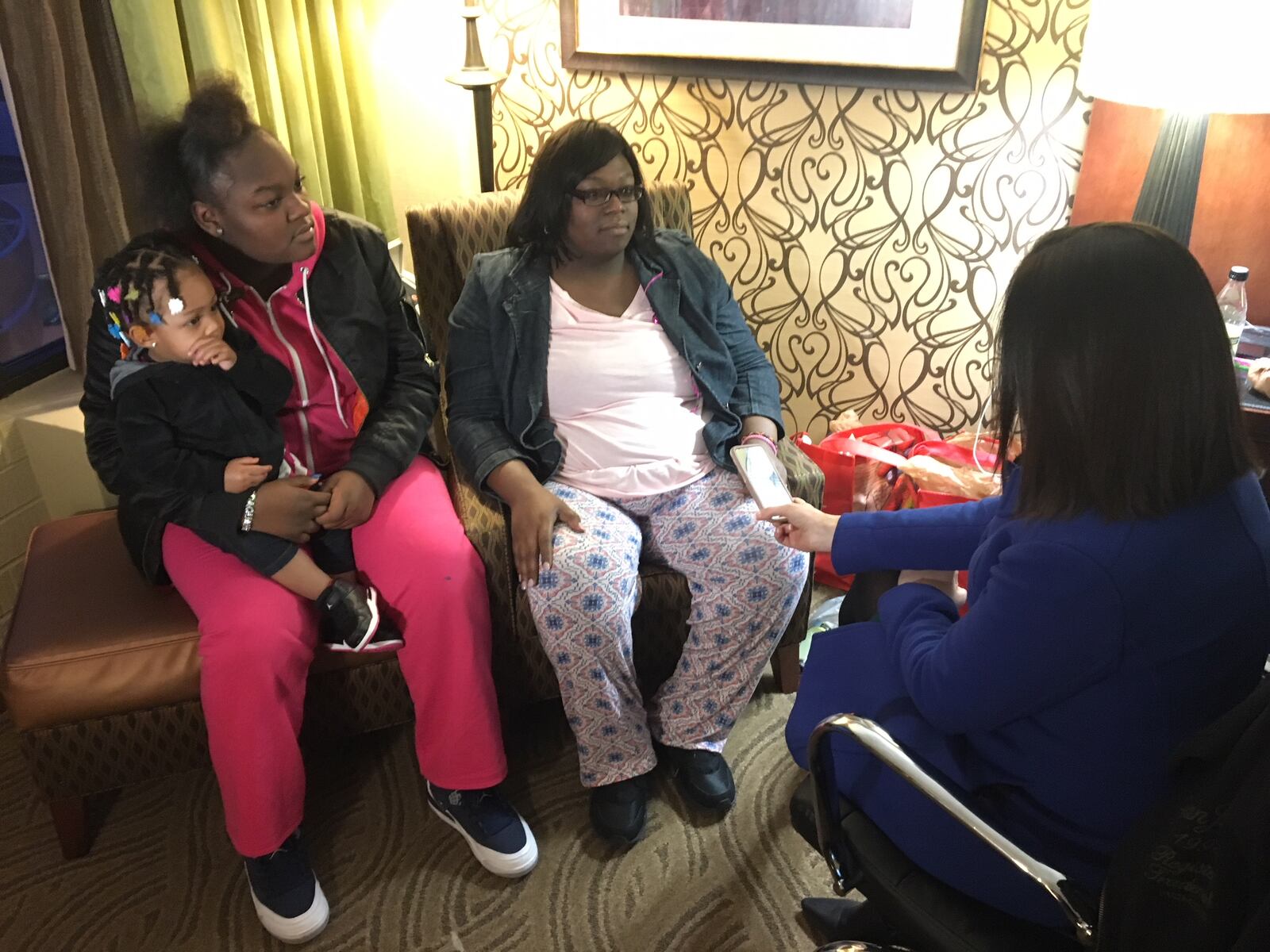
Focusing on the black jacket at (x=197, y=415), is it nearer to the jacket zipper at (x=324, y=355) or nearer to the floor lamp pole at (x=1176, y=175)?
the jacket zipper at (x=324, y=355)

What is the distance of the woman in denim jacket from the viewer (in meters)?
1.60

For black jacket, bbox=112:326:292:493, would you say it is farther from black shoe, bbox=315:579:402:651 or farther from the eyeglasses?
the eyeglasses

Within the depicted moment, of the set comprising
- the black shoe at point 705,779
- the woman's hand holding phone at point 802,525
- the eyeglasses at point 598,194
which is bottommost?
the black shoe at point 705,779

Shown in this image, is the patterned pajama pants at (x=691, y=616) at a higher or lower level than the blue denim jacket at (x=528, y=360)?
lower

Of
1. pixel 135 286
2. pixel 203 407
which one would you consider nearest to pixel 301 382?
pixel 203 407

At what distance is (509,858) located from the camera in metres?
1.58

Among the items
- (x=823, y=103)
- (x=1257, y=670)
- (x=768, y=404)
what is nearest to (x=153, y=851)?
(x=768, y=404)

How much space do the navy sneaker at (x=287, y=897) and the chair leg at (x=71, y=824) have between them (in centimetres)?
34

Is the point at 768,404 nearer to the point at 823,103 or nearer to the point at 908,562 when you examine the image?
the point at 908,562

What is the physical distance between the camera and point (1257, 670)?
3.10 feet

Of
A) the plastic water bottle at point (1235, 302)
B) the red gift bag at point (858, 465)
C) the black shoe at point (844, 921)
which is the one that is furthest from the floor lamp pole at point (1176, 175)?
the black shoe at point (844, 921)

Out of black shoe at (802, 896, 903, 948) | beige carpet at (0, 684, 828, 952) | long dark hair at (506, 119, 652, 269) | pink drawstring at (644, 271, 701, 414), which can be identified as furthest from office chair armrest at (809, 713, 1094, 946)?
long dark hair at (506, 119, 652, 269)

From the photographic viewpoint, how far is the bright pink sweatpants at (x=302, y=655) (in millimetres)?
1433

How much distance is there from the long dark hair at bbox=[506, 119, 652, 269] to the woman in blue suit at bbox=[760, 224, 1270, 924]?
983mm
